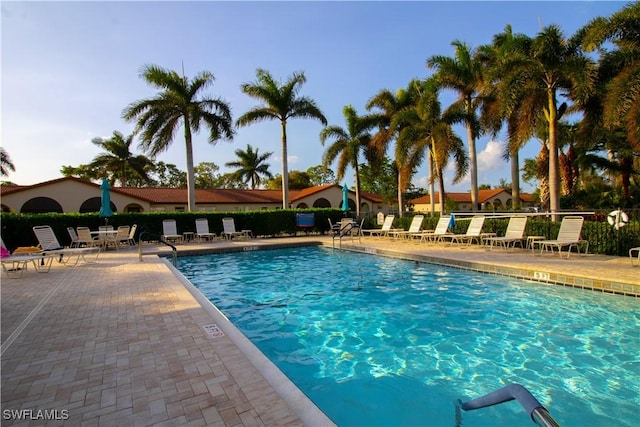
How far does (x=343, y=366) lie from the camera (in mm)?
4410

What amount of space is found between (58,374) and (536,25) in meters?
18.5

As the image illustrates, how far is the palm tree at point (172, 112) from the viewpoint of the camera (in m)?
21.2

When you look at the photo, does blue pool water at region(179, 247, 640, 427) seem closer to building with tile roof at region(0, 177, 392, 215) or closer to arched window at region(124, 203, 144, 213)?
building with tile roof at region(0, 177, 392, 215)

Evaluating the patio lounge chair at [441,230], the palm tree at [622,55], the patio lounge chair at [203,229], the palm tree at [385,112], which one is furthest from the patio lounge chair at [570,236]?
the patio lounge chair at [203,229]

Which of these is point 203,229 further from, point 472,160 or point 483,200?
point 483,200

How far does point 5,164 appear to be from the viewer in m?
28.2

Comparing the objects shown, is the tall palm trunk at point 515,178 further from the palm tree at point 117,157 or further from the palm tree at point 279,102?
the palm tree at point 117,157

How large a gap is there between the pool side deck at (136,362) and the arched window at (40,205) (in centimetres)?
2211

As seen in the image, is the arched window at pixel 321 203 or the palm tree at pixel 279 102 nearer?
the palm tree at pixel 279 102

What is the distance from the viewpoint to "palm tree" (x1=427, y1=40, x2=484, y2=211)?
65.5 ft

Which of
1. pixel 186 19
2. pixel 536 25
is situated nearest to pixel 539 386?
pixel 186 19

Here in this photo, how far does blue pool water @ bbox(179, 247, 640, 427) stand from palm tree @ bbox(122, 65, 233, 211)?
50.7 feet

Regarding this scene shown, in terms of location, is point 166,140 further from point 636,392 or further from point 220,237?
point 636,392

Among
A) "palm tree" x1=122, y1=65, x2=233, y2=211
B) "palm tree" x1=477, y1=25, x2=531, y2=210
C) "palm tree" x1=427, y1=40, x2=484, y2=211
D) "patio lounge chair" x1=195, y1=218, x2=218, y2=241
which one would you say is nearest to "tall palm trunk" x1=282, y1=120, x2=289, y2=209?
"palm tree" x1=122, y1=65, x2=233, y2=211
